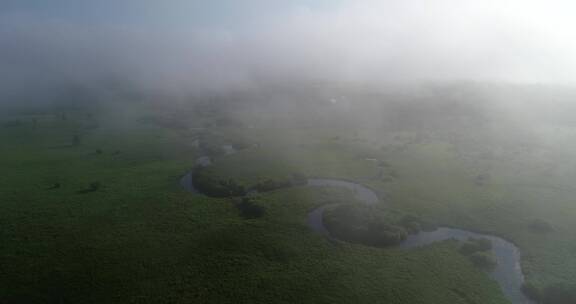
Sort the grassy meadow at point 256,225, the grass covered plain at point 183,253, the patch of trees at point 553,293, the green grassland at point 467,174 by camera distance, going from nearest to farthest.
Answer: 1. the patch of trees at point 553,293
2. the grass covered plain at point 183,253
3. the grassy meadow at point 256,225
4. the green grassland at point 467,174

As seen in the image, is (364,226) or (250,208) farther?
(250,208)

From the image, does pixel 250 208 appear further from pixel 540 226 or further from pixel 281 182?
pixel 540 226

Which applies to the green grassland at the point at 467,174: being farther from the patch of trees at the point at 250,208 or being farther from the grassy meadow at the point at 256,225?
the patch of trees at the point at 250,208

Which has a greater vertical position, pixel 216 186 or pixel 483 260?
pixel 216 186

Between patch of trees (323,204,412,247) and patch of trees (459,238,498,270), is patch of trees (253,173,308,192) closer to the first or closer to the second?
patch of trees (323,204,412,247)

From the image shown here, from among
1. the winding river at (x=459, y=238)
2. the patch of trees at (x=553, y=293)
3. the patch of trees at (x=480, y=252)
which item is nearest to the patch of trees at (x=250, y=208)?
the winding river at (x=459, y=238)

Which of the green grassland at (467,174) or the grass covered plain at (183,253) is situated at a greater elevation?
the green grassland at (467,174)

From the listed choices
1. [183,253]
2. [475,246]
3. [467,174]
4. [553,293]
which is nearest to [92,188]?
[183,253]
